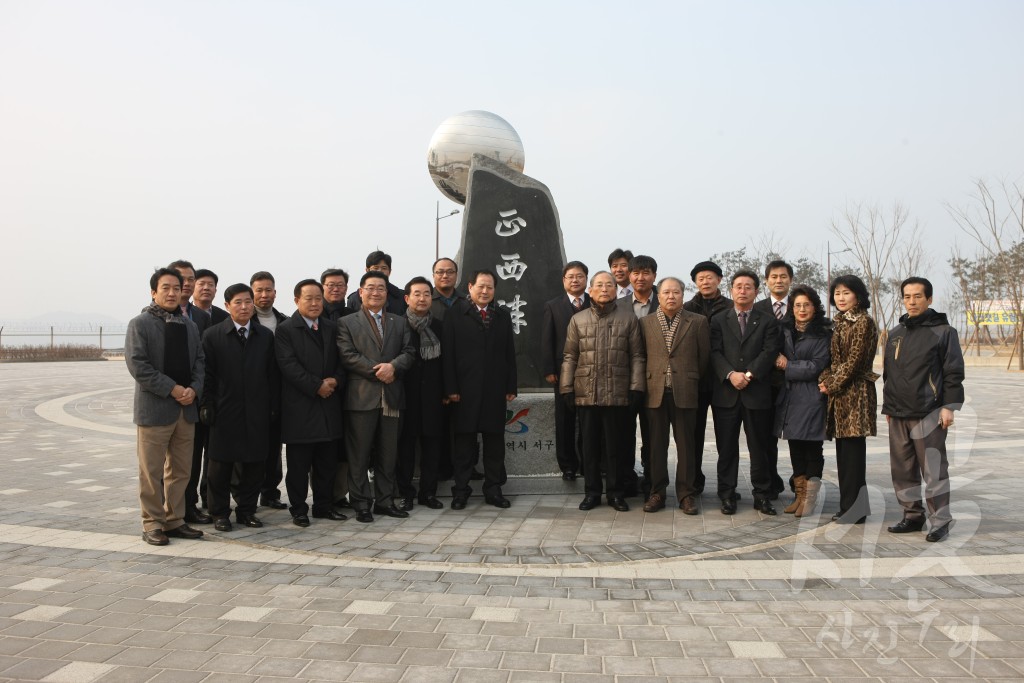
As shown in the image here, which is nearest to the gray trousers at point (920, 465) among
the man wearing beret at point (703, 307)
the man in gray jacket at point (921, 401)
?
the man in gray jacket at point (921, 401)

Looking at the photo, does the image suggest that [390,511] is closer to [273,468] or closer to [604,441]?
[273,468]

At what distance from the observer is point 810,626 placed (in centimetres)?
331

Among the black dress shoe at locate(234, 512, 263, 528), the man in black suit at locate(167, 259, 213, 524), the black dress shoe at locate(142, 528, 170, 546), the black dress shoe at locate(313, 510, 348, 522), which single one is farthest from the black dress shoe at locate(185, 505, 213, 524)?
the black dress shoe at locate(313, 510, 348, 522)

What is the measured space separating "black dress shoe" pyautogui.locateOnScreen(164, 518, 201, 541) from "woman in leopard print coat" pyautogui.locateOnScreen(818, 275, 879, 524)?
4.37 m

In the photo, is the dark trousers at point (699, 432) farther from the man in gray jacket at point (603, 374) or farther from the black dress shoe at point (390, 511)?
the black dress shoe at point (390, 511)

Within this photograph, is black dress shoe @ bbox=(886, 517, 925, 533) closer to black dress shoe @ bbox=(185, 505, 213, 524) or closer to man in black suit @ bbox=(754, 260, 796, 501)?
man in black suit @ bbox=(754, 260, 796, 501)

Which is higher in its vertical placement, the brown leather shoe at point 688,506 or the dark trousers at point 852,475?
the dark trousers at point 852,475

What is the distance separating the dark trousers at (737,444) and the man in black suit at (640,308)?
0.57m

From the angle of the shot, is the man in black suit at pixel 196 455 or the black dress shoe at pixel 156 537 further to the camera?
the man in black suit at pixel 196 455

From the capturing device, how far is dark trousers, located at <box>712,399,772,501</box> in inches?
216

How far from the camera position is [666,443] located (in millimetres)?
5555

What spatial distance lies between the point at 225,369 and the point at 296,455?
0.78 meters

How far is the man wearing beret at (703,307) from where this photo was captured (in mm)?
5645

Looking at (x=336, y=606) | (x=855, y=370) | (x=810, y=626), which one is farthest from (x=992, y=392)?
(x=336, y=606)
